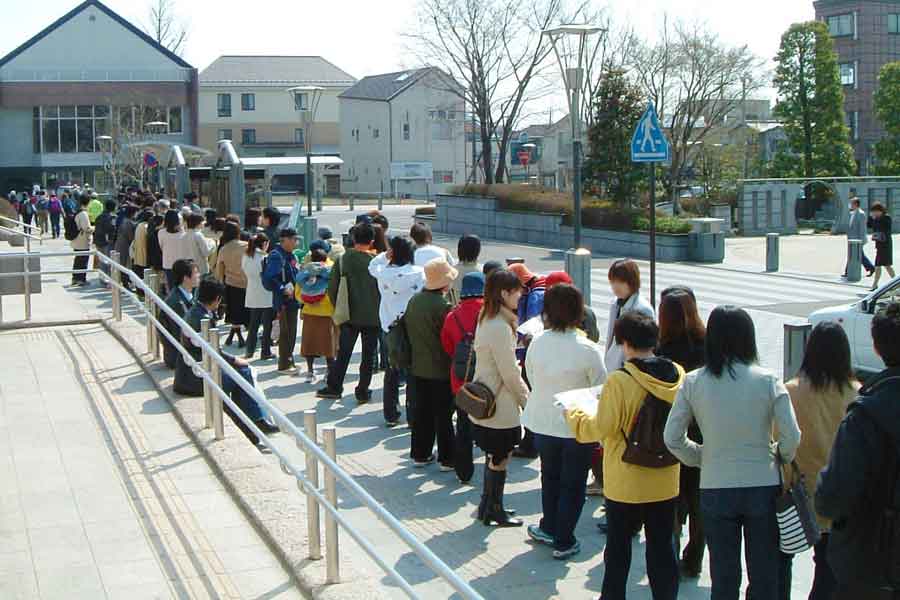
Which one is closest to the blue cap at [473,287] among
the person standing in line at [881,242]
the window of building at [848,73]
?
the person standing in line at [881,242]

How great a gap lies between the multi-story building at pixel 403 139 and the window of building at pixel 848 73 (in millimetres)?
24546

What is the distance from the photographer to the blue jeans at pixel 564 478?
6602 millimetres

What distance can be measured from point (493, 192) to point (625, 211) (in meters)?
7.42

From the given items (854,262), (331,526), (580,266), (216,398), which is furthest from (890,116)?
(331,526)

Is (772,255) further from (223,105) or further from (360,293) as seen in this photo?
(223,105)

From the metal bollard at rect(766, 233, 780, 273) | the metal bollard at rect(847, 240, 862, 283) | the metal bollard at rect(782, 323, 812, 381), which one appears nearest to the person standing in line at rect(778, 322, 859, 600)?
the metal bollard at rect(782, 323, 812, 381)

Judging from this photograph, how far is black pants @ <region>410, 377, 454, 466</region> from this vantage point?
874 cm

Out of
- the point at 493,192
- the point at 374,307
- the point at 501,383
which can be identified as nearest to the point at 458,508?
the point at 501,383

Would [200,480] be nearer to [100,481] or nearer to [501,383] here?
[100,481]

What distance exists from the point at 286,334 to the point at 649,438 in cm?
794

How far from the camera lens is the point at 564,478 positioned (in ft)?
21.8

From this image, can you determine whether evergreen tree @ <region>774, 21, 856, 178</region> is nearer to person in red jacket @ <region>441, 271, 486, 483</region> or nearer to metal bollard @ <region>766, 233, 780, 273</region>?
metal bollard @ <region>766, 233, 780, 273</region>

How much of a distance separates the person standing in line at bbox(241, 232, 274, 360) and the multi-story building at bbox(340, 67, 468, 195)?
62367 mm

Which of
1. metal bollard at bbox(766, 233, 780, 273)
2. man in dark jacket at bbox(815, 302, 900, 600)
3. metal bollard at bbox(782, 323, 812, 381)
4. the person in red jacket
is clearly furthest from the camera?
metal bollard at bbox(766, 233, 780, 273)
